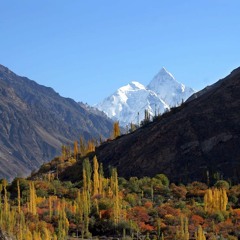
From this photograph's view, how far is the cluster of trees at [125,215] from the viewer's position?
57625 millimetres

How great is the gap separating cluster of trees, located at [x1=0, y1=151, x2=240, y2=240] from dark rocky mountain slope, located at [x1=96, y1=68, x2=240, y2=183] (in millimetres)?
19657

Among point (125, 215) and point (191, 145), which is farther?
point (191, 145)

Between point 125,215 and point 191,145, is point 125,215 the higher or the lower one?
the lower one

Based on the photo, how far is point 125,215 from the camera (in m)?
65.6

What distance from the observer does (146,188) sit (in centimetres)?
8712

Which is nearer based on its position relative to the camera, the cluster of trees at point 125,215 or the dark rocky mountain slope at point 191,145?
the cluster of trees at point 125,215

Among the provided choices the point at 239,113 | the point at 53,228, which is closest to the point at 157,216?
the point at 53,228

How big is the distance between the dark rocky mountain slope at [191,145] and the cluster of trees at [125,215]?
19.7 metres

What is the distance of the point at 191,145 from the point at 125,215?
50.1m

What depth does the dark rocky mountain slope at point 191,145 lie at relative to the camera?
106 meters

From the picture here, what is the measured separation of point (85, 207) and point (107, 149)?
6739 centimetres

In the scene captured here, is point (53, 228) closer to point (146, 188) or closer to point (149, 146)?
point (146, 188)

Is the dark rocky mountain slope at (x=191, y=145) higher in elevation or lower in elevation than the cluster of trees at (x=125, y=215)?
higher

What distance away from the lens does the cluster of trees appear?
189 feet
